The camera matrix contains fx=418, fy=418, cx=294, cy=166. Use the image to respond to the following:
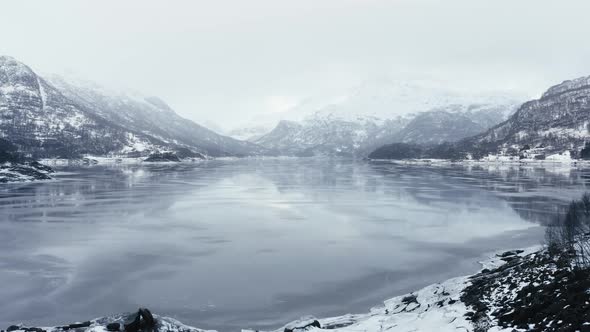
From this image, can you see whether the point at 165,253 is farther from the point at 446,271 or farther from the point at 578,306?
the point at 578,306

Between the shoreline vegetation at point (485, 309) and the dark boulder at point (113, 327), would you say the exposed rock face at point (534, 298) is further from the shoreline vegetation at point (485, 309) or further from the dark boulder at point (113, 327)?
the dark boulder at point (113, 327)

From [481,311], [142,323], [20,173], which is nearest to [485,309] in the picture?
[481,311]

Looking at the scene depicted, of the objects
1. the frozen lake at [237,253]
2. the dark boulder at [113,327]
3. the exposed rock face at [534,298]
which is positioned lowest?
the frozen lake at [237,253]

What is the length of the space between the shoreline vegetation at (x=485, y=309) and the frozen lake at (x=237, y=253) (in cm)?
274

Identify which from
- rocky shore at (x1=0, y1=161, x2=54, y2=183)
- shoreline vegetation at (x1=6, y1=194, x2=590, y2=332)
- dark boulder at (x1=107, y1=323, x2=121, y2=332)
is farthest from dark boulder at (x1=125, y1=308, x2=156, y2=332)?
rocky shore at (x1=0, y1=161, x2=54, y2=183)

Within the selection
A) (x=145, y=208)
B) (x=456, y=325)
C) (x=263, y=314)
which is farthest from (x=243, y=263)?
(x=145, y=208)

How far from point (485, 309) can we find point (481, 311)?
0.96 ft

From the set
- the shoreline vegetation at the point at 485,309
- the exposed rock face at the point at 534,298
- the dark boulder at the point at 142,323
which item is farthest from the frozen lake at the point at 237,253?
the exposed rock face at the point at 534,298

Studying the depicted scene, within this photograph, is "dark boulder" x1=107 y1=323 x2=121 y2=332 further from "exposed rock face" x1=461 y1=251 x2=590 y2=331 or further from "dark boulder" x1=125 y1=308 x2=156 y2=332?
"exposed rock face" x1=461 y1=251 x2=590 y2=331

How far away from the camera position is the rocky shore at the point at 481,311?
16.7 m

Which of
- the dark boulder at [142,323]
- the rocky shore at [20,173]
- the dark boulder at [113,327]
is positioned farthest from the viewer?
the rocky shore at [20,173]

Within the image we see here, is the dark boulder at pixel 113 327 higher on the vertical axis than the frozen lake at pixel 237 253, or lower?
higher

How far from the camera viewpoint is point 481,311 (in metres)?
19.7

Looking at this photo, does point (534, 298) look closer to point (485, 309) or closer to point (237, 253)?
point (485, 309)
